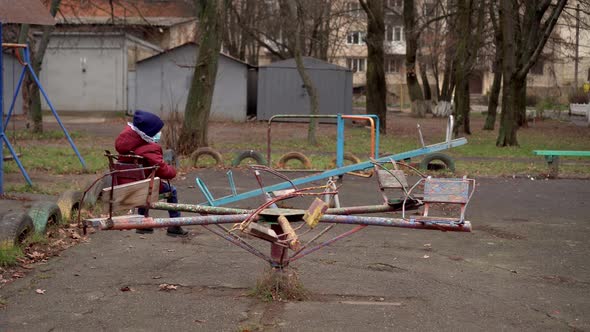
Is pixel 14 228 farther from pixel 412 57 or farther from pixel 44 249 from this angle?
pixel 412 57

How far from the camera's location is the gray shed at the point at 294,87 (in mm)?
37469

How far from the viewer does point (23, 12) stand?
37.2 feet

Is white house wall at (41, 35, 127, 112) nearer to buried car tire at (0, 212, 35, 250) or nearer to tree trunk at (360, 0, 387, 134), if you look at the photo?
tree trunk at (360, 0, 387, 134)

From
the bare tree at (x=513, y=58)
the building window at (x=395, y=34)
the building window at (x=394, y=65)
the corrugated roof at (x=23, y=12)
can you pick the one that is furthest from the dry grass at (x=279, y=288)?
the building window at (x=394, y=65)

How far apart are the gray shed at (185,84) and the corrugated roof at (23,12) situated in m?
25.8

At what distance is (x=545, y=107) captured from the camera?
4916 centimetres

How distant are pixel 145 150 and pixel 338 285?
1.96 m

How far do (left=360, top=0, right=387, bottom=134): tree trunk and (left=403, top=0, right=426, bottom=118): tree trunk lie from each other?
7.24m

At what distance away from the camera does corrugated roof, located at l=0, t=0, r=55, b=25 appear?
36.1 feet

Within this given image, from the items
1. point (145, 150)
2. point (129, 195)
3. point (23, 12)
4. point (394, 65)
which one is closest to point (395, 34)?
point (394, 65)

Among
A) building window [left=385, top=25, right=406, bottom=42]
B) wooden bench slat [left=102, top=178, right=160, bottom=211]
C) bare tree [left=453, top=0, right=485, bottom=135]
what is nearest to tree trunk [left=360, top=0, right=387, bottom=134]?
bare tree [left=453, top=0, right=485, bottom=135]

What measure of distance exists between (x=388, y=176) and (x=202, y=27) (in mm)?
12491

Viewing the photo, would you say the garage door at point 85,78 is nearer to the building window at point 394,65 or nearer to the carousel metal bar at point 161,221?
the carousel metal bar at point 161,221

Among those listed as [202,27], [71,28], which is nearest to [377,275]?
[202,27]
